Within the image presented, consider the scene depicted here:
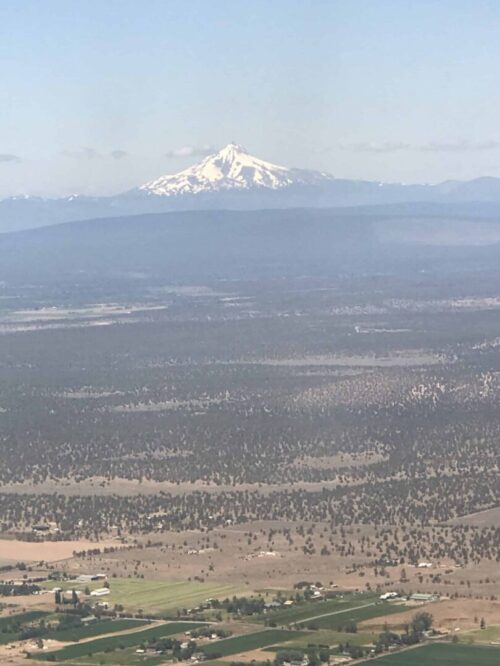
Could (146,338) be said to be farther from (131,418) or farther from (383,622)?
(383,622)

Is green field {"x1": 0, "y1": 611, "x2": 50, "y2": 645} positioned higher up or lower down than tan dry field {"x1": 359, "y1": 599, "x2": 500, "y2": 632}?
lower down

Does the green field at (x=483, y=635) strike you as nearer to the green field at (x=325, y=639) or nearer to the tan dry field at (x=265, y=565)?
the green field at (x=325, y=639)

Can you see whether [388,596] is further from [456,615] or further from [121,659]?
[121,659]

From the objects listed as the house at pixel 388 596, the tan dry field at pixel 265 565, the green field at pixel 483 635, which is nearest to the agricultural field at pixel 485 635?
the green field at pixel 483 635

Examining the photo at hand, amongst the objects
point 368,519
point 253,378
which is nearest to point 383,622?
point 368,519

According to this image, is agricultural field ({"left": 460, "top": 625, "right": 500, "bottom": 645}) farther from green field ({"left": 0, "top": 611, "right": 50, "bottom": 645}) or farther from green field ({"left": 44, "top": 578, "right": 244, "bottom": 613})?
green field ({"left": 0, "top": 611, "right": 50, "bottom": 645})

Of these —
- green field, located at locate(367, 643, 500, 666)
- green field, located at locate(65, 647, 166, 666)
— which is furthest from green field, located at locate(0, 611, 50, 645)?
green field, located at locate(367, 643, 500, 666)
